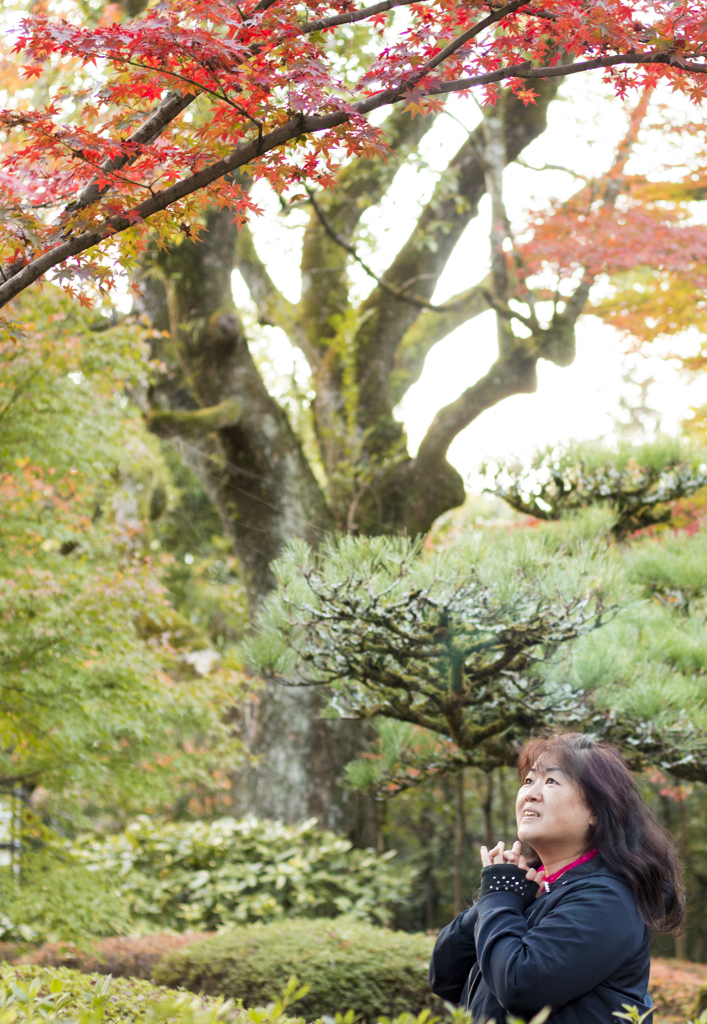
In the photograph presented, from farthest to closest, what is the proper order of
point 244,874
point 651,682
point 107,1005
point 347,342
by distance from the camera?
point 347,342 → point 244,874 → point 651,682 → point 107,1005

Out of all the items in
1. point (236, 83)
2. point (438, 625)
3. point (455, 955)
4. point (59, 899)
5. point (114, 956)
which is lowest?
point (114, 956)

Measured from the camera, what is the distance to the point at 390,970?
4371 mm

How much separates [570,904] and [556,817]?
18cm

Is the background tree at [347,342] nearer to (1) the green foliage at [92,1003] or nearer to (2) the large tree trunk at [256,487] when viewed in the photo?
(2) the large tree trunk at [256,487]

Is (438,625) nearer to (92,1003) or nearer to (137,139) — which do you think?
(92,1003)

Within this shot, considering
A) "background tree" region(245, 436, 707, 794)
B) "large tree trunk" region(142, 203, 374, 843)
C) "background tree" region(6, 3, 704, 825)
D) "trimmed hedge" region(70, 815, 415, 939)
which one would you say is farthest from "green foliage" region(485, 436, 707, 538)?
"trimmed hedge" region(70, 815, 415, 939)

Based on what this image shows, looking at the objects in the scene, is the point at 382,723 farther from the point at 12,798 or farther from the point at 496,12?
the point at 496,12

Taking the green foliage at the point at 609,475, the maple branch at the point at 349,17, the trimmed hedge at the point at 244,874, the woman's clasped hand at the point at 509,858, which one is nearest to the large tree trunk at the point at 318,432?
the trimmed hedge at the point at 244,874

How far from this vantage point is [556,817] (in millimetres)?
1672

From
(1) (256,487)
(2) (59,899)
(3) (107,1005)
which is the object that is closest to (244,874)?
(2) (59,899)

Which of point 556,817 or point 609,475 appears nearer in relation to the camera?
point 556,817

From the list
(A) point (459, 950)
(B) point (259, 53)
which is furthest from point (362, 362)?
(A) point (459, 950)

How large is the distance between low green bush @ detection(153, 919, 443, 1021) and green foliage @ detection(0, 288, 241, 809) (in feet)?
2.97

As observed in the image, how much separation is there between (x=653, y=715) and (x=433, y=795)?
564cm
